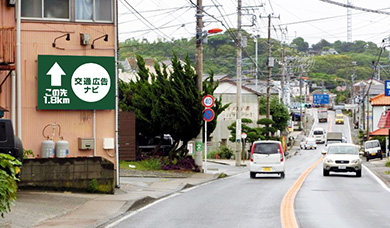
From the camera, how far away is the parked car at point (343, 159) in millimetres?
32469

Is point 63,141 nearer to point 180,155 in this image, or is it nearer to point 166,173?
point 166,173

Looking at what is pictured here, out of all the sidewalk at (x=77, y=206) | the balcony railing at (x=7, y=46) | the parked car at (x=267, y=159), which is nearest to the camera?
the sidewalk at (x=77, y=206)

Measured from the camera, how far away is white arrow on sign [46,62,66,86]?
819 inches

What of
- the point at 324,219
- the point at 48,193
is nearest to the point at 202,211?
the point at 324,219

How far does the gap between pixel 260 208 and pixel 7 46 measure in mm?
8807

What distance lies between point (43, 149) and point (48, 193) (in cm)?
264

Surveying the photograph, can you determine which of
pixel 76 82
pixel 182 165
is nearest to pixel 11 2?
pixel 76 82

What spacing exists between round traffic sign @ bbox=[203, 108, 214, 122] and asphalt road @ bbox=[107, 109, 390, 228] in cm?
656

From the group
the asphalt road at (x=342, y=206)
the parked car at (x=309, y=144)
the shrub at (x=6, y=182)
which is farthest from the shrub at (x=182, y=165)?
the parked car at (x=309, y=144)

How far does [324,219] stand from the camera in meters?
14.1

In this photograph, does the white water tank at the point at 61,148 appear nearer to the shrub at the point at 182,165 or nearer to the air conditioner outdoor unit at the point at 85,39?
the air conditioner outdoor unit at the point at 85,39

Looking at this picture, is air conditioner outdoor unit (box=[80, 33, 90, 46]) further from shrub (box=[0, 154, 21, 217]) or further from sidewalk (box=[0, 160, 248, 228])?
shrub (box=[0, 154, 21, 217])

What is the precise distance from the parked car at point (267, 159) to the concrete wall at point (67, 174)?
12762 mm

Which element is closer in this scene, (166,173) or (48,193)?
(48,193)
